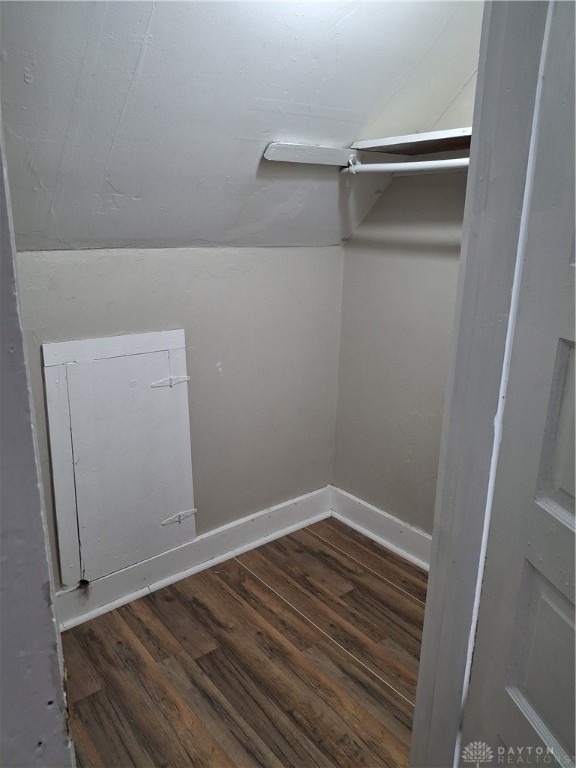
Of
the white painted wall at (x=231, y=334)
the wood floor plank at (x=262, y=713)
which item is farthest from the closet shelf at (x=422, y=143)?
the wood floor plank at (x=262, y=713)

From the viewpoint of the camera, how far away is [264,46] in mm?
1477

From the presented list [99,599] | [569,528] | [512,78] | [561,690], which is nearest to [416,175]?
[512,78]

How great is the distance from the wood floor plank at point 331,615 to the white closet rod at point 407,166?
1.55 metres

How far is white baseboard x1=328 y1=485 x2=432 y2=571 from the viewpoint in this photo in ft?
7.79

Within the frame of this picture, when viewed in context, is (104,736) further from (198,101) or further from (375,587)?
(198,101)

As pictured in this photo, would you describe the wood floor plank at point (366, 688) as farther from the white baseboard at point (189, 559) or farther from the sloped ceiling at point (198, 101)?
the sloped ceiling at point (198, 101)

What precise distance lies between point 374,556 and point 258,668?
0.78 meters

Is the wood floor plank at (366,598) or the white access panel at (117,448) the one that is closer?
the white access panel at (117,448)

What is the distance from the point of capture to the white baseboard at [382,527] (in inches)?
93.4

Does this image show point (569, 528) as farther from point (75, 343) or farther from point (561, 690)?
point (75, 343)

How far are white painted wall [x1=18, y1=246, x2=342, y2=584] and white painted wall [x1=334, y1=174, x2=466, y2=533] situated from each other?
0.37 feet

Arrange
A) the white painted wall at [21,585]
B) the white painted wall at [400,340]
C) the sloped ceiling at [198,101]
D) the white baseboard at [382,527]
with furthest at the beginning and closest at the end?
1. the white baseboard at [382,527]
2. the white painted wall at [400,340]
3. the sloped ceiling at [198,101]
4. the white painted wall at [21,585]

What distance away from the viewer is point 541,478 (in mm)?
910

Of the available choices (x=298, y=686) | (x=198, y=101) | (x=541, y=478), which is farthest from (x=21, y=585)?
(x=298, y=686)
